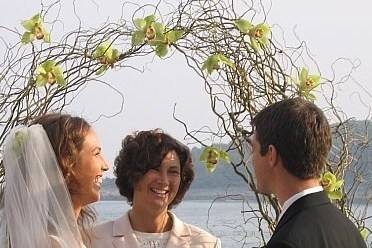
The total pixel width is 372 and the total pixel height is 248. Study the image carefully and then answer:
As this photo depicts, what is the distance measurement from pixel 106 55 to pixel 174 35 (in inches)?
11.3

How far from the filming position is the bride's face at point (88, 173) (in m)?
2.97

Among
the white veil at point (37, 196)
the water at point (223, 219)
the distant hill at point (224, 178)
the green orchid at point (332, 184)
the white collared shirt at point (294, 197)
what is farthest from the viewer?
the water at point (223, 219)

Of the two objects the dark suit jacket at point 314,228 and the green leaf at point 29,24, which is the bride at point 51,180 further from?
the dark suit jacket at point 314,228

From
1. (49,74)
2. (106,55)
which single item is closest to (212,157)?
(106,55)

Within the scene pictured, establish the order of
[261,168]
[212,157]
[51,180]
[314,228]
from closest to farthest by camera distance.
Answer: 1. [314,228]
2. [261,168]
3. [51,180]
4. [212,157]

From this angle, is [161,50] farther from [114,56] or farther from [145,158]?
[145,158]

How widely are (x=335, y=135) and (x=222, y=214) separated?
61 centimetres

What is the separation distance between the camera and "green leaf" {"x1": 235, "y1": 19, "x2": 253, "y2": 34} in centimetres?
358

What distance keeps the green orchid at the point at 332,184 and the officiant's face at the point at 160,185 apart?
58 centimetres

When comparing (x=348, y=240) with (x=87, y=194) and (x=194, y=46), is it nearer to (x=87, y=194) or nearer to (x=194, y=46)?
(x=87, y=194)

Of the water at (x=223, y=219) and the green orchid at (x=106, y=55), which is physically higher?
the green orchid at (x=106, y=55)

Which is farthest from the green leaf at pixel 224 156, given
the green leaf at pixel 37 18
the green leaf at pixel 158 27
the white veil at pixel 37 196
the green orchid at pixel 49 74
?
the green leaf at pixel 37 18

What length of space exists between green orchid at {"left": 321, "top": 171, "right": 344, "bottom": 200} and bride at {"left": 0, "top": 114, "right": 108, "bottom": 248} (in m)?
0.94

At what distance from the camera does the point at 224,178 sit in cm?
377
